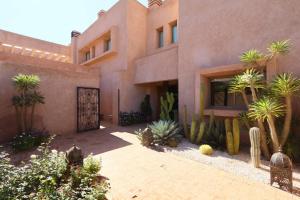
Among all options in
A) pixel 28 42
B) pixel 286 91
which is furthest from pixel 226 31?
pixel 28 42

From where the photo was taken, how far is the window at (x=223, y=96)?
774 cm

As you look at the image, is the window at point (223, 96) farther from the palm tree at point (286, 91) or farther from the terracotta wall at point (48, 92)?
the terracotta wall at point (48, 92)

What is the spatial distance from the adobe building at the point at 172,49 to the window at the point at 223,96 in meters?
0.04

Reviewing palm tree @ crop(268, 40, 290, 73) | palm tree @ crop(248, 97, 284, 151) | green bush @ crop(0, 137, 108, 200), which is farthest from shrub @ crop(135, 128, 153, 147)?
palm tree @ crop(268, 40, 290, 73)

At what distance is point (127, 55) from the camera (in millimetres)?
12492

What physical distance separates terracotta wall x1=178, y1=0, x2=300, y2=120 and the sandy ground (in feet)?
13.6

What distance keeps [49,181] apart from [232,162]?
521cm

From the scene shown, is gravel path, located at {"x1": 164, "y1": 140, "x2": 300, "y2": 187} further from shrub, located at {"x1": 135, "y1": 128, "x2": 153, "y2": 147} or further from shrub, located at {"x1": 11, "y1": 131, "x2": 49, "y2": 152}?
shrub, located at {"x1": 11, "y1": 131, "x2": 49, "y2": 152}

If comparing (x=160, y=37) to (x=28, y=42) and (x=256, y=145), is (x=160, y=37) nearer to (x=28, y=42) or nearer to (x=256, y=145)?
(x=256, y=145)

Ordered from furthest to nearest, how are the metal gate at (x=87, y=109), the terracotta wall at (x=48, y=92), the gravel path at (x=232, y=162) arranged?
1. the metal gate at (x=87, y=109)
2. the terracotta wall at (x=48, y=92)
3. the gravel path at (x=232, y=162)

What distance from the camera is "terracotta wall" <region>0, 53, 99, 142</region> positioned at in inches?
297

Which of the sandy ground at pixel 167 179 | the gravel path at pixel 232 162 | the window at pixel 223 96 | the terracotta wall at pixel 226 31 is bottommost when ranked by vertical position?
the sandy ground at pixel 167 179

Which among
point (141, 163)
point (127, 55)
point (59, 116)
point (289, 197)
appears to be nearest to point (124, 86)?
point (127, 55)

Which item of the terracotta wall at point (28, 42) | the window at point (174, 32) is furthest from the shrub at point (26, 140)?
the terracotta wall at point (28, 42)
